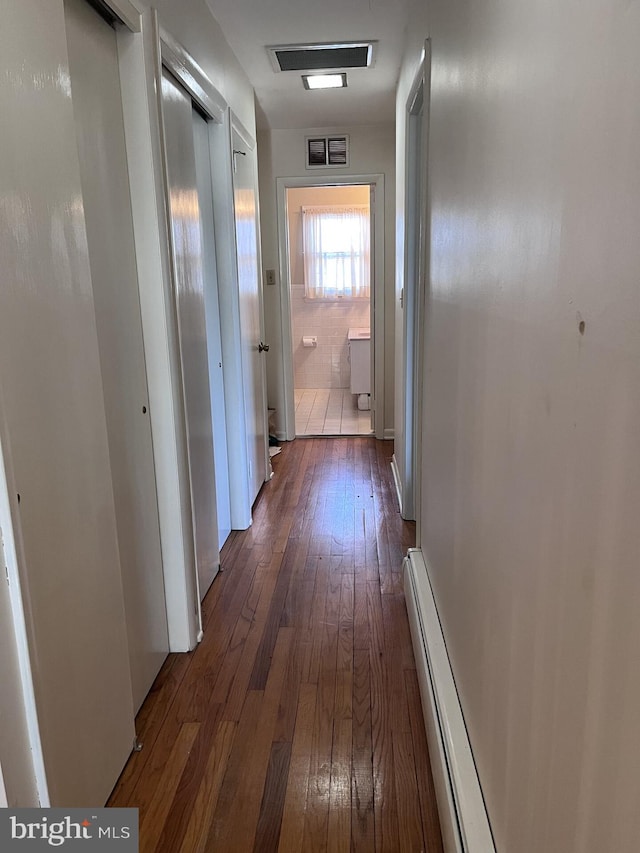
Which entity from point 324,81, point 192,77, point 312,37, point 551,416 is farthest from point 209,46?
point 551,416

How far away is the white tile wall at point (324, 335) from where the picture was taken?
7117 mm

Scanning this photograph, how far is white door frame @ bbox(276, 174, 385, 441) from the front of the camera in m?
4.86

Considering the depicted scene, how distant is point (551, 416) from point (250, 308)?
294cm

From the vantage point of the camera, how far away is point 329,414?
6.21m

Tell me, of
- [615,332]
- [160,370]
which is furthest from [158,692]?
[615,332]

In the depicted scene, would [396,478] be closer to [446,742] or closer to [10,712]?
[446,742]

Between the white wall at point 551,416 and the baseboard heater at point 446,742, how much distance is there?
0.05m

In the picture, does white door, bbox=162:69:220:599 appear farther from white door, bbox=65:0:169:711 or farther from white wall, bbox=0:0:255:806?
white wall, bbox=0:0:255:806

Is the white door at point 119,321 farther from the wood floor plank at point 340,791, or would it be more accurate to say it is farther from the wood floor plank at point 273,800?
the wood floor plank at point 340,791

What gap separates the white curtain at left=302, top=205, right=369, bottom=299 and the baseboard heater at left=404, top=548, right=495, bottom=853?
5.19 m

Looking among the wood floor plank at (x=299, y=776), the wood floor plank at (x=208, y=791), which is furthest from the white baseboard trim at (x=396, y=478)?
the wood floor plank at (x=208, y=791)

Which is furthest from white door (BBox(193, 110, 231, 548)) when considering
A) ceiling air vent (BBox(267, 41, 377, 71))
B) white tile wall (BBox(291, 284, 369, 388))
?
white tile wall (BBox(291, 284, 369, 388))

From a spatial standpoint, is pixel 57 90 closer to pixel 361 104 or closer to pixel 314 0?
pixel 314 0

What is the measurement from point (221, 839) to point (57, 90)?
5.91 feet
